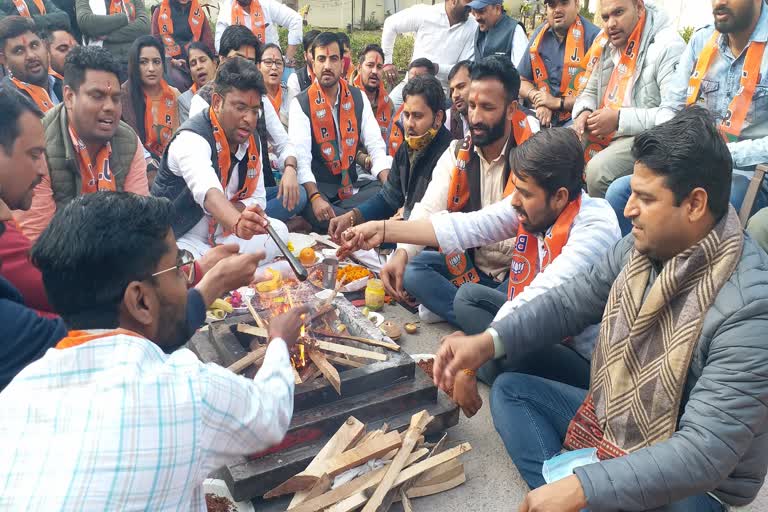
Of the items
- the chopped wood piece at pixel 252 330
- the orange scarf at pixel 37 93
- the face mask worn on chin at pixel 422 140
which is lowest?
the chopped wood piece at pixel 252 330

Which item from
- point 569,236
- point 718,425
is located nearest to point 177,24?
point 569,236

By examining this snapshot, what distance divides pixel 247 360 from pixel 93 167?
8.50 ft

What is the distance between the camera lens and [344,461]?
306 cm

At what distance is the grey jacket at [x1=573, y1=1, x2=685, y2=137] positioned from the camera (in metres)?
5.38

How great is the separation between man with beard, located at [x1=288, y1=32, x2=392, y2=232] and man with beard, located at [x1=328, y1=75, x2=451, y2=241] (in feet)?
4.21

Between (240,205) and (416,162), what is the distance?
1723mm

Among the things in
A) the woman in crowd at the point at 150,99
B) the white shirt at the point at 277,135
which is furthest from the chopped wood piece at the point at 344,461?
the woman in crowd at the point at 150,99

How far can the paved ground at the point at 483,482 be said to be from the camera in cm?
314

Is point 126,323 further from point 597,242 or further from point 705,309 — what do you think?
point 597,242

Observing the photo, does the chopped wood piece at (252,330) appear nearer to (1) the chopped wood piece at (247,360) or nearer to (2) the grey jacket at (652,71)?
(1) the chopped wood piece at (247,360)

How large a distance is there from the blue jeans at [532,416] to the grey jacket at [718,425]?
87 cm

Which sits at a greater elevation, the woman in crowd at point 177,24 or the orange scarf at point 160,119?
the woman in crowd at point 177,24

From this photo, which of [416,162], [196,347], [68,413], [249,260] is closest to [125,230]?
[68,413]

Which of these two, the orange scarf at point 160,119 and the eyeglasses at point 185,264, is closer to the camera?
the eyeglasses at point 185,264
